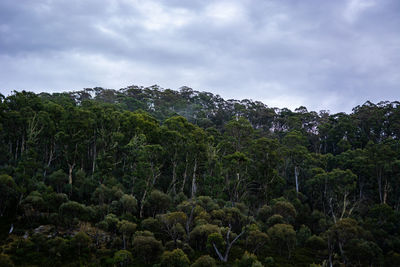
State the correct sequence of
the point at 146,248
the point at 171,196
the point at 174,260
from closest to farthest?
the point at 174,260 → the point at 146,248 → the point at 171,196

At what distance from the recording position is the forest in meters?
27.7

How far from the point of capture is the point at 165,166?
4375cm

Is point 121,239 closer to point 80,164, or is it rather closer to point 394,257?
point 80,164

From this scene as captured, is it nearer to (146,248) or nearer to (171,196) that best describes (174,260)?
(146,248)

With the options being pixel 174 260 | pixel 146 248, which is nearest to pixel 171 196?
pixel 146 248

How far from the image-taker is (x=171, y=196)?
38.2 metres

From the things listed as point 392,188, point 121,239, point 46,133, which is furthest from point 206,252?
point 392,188

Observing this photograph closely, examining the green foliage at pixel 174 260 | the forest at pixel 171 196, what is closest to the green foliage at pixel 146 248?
the forest at pixel 171 196

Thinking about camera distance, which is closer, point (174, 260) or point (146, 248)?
point (174, 260)

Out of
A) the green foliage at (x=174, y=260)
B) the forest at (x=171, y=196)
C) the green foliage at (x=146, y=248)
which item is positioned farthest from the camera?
the forest at (x=171, y=196)

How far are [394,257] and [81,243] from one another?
30797 mm

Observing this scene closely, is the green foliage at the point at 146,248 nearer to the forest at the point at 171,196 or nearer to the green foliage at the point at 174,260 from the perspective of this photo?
the forest at the point at 171,196

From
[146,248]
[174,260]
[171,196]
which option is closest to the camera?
[174,260]

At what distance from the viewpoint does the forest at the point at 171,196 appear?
27719 millimetres
